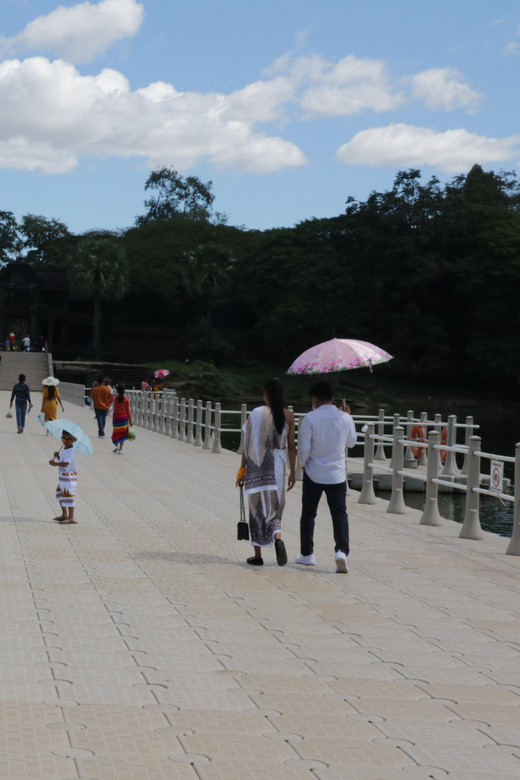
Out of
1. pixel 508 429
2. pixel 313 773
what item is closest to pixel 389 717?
pixel 313 773

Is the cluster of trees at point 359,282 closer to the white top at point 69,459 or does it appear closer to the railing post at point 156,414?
the railing post at point 156,414

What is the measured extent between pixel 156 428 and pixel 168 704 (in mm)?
27274

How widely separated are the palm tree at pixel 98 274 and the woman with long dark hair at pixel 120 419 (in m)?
51.9

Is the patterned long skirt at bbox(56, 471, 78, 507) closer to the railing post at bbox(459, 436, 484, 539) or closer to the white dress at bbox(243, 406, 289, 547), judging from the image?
the white dress at bbox(243, 406, 289, 547)

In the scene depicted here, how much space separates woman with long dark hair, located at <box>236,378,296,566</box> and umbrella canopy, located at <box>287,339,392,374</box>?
7.02m

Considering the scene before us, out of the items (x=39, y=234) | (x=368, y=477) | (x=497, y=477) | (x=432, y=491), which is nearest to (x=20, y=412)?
(x=368, y=477)

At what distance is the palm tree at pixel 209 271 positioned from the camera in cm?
7462

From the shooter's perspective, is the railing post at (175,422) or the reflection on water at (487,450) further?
the railing post at (175,422)

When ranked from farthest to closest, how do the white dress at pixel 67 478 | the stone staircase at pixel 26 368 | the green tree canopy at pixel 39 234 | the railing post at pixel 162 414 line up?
1. the green tree canopy at pixel 39 234
2. the stone staircase at pixel 26 368
3. the railing post at pixel 162 414
4. the white dress at pixel 67 478

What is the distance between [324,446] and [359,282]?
64.0 meters

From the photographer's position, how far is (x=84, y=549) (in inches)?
360

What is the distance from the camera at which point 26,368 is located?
212 ft

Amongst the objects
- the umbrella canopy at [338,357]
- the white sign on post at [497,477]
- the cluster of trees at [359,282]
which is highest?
the cluster of trees at [359,282]

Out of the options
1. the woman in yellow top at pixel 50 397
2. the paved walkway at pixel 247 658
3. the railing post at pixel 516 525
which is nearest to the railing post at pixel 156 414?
the woman in yellow top at pixel 50 397
